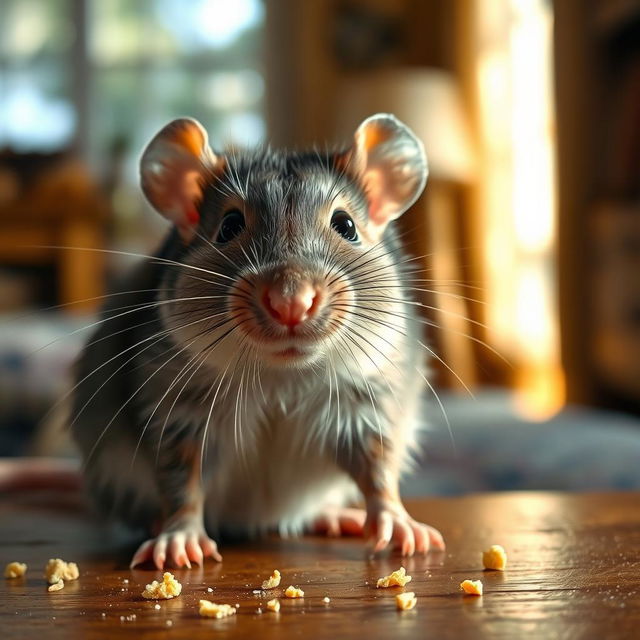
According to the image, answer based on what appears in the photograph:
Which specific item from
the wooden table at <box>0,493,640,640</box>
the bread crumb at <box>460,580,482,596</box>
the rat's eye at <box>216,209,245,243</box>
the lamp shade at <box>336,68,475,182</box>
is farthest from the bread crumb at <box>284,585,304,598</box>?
the lamp shade at <box>336,68,475,182</box>

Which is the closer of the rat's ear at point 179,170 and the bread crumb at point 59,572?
the bread crumb at point 59,572

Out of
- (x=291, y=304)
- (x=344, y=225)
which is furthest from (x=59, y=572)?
(x=344, y=225)

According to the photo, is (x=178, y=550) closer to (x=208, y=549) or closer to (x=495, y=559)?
(x=208, y=549)

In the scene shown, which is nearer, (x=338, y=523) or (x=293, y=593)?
(x=293, y=593)

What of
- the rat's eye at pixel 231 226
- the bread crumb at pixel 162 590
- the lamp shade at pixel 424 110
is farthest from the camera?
the lamp shade at pixel 424 110

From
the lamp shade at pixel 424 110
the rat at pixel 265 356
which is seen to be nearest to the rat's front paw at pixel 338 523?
the rat at pixel 265 356

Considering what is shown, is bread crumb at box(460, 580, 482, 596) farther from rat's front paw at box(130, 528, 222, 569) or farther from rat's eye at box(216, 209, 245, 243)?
rat's eye at box(216, 209, 245, 243)

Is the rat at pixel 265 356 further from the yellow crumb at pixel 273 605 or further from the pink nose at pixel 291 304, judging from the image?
the yellow crumb at pixel 273 605
